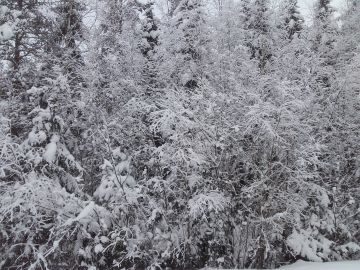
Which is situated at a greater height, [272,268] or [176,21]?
[176,21]

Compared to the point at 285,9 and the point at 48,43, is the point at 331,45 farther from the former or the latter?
the point at 48,43

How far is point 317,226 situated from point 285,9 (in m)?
12.2

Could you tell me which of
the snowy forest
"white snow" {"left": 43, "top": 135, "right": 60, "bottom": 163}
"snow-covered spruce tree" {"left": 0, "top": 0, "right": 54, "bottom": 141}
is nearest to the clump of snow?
the snowy forest

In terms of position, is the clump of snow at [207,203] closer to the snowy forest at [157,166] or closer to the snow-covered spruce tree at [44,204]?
the snowy forest at [157,166]

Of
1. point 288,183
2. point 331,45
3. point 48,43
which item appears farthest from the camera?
point 331,45

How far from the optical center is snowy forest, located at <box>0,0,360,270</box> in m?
11.8

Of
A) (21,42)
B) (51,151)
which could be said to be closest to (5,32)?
(21,42)

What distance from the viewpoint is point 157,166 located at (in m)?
13.1

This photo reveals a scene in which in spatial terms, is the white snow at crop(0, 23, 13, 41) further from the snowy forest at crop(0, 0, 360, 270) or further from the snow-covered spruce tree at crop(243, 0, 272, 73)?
the snow-covered spruce tree at crop(243, 0, 272, 73)

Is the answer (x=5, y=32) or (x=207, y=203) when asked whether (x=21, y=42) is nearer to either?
(x=5, y=32)

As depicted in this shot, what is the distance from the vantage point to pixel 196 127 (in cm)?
1235

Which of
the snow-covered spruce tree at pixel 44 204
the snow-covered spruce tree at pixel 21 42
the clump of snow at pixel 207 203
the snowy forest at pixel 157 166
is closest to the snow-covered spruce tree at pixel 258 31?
the snowy forest at pixel 157 166

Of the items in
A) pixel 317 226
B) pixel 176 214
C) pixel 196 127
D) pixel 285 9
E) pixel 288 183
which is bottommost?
pixel 317 226

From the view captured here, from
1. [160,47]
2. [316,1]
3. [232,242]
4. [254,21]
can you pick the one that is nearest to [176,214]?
[232,242]
